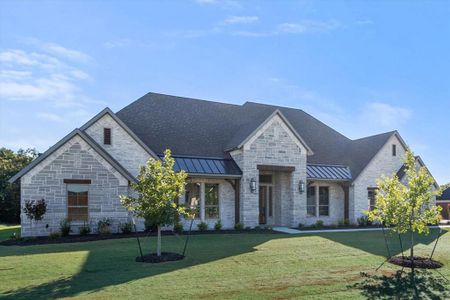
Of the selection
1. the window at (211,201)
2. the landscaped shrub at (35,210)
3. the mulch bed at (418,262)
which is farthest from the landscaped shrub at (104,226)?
the mulch bed at (418,262)

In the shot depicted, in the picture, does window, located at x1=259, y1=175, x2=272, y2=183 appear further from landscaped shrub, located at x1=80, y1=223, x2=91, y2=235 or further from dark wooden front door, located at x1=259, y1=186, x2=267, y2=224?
landscaped shrub, located at x1=80, y1=223, x2=91, y2=235

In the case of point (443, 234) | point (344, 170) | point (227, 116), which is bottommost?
point (443, 234)

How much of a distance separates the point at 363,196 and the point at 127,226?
15.3 meters

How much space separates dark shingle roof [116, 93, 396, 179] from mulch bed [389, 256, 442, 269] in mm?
11406

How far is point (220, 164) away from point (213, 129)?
3.16 metres

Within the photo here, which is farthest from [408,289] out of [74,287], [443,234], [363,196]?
[363,196]

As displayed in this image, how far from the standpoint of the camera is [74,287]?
8469 millimetres

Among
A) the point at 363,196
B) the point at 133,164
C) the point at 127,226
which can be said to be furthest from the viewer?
the point at 363,196

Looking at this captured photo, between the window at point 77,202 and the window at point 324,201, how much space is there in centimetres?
1427

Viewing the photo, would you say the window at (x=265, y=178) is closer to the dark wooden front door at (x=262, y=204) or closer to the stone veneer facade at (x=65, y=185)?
the dark wooden front door at (x=262, y=204)

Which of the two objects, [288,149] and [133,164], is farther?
[288,149]

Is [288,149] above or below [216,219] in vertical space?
above

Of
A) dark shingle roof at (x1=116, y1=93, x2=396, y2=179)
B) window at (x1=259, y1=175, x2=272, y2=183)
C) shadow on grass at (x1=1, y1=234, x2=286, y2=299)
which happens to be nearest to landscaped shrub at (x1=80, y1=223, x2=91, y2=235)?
shadow on grass at (x1=1, y1=234, x2=286, y2=299)

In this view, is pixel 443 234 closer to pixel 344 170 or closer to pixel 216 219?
pixel 344 170
